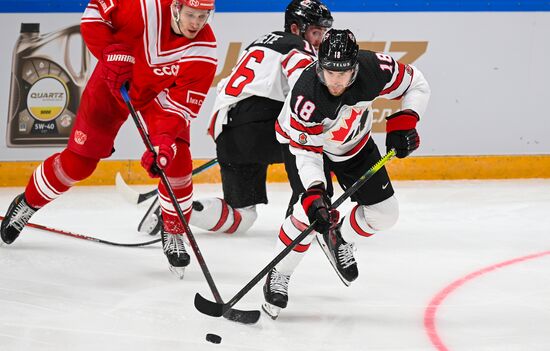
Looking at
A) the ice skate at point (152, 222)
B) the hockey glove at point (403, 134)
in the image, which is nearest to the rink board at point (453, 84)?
the ice skate at point (152, 222)

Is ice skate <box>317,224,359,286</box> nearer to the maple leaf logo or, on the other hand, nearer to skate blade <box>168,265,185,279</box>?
the maple leaf logo

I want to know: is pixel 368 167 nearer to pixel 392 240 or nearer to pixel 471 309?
pixel 471 309

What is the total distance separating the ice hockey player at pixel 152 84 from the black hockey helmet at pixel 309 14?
0.75 meters

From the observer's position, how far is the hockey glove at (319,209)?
116 inches

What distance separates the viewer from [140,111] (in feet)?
12.3

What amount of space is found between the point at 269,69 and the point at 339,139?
859 millimetres

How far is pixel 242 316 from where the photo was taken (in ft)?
10.1

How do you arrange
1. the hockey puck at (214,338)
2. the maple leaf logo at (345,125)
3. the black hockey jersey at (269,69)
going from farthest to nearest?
the black hockey jersey at (269,69), the maple leaf logo at (345,125), the hockey puck at (214,338)

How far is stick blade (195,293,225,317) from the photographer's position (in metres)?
3.04

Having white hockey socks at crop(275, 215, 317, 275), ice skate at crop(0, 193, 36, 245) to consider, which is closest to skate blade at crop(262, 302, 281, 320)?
white hockey socks at crop(275, 215, 317, 275)

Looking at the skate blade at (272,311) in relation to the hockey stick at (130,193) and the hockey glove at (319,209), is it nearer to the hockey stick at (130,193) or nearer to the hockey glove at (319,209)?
the hockey glove at (319,209)

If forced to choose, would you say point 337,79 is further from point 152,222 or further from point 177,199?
point 152,222

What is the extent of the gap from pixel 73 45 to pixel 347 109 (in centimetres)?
240

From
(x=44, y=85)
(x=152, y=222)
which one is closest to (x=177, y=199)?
(x=152, y=222)
